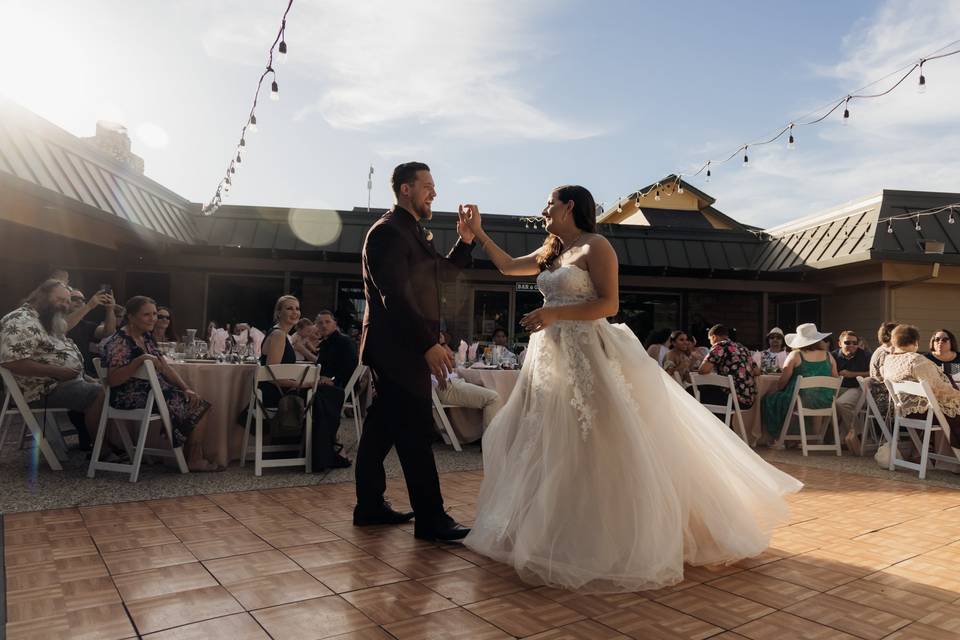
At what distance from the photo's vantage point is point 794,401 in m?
6.45

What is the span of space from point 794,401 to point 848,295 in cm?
709

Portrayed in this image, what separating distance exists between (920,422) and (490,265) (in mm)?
7758

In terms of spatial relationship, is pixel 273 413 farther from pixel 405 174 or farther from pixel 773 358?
pixel 773 358

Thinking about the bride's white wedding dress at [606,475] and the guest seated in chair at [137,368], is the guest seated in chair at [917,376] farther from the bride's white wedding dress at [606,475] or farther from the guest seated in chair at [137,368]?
the guest seated in chair at [137,368]

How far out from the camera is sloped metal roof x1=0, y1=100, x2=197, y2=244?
7289 millimetres

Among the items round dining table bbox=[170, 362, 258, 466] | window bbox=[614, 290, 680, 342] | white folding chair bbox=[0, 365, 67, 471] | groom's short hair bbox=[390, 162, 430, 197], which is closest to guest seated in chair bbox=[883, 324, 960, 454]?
groom's short hair bbox=[390, 162, 430, 197]

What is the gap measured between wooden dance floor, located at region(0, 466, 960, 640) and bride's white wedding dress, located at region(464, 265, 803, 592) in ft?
0.40

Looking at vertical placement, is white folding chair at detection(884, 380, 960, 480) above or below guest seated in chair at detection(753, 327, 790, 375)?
below

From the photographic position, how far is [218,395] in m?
4.95

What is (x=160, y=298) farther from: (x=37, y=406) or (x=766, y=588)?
(x=766, y=588)

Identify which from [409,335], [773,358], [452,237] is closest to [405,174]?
[409,335]

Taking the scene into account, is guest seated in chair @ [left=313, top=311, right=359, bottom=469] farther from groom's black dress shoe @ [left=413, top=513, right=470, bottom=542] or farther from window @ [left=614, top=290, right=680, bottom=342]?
window @ [left=614, top=290, right=680, bottom=342]

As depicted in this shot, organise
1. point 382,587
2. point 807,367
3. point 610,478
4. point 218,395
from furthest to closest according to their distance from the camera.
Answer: point 807,367 → point 218,395 → point 610,478 → point 382,587

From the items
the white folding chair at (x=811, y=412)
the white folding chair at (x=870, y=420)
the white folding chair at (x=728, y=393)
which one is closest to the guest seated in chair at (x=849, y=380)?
the white folding chair at (x=870, y=420)
